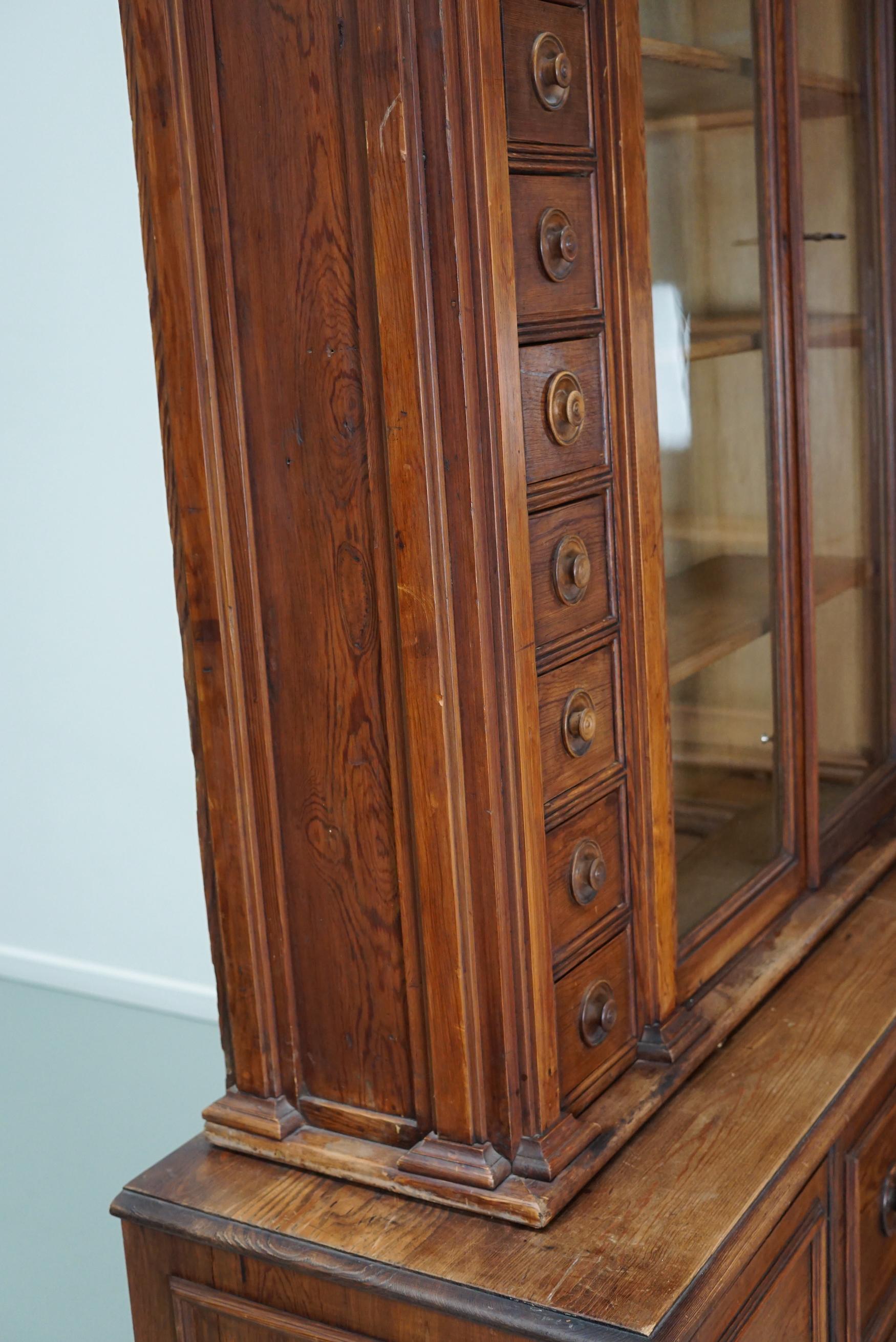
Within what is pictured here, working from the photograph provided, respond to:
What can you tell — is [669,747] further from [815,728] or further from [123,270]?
[123,270]

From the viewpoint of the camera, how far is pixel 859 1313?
1527 millimetres

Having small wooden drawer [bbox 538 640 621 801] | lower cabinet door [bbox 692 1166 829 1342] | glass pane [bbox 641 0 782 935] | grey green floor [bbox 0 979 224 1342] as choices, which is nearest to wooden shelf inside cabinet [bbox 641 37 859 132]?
glass pane [bbox 641 0 782 935]

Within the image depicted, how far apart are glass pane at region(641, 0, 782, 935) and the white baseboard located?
1618 millimetres

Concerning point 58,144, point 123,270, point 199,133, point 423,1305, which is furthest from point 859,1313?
point 58,144

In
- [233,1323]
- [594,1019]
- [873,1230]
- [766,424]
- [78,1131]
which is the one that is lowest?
[78,1131]

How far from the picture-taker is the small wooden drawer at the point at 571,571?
123 centimetres

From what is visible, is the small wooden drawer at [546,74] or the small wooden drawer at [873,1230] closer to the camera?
the small wooden drawer at [546,74]

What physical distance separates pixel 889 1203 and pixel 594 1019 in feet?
1.71

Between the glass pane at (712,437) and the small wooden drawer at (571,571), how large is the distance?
0.16 metres

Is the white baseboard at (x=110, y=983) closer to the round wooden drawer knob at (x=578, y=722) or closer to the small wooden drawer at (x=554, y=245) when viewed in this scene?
the round wooden drawer knob at (x=578, y=722)

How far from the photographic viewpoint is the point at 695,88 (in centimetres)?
149

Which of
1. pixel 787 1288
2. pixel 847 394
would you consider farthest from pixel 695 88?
pixel 787 1288

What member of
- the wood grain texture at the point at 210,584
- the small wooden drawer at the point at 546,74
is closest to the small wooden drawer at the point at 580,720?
the wood grain texture at the point at 210,584

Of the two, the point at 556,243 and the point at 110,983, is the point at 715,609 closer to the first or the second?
the point at 556,243
